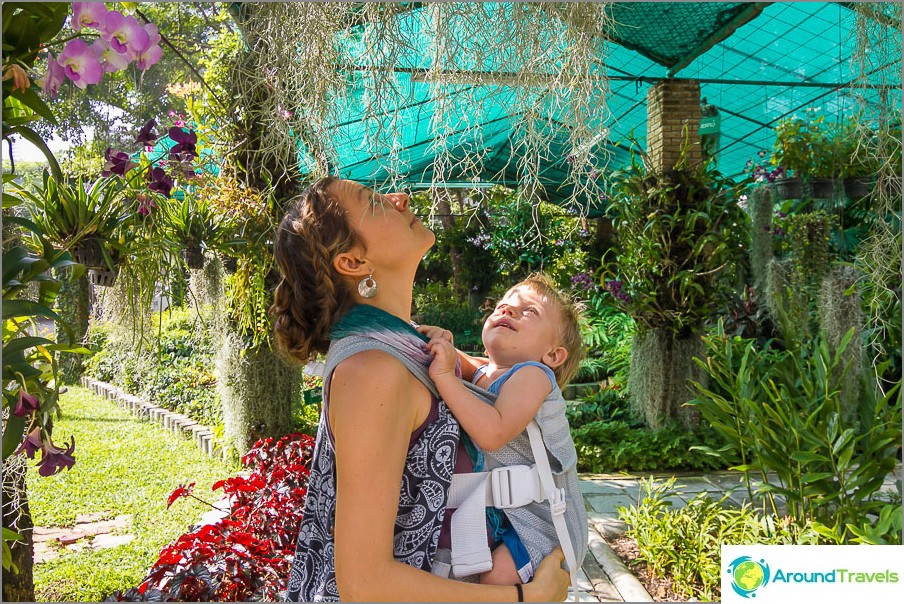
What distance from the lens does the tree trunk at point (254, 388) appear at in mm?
4156

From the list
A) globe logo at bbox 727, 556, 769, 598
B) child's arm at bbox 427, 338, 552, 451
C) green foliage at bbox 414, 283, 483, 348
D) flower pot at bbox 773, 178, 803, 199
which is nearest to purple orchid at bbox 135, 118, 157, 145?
child's arm at bbox 427, 338, 552, 451

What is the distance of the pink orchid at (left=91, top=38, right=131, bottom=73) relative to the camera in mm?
1068

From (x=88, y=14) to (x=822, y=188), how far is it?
6590 mm

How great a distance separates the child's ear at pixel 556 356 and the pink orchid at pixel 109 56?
3.20ft

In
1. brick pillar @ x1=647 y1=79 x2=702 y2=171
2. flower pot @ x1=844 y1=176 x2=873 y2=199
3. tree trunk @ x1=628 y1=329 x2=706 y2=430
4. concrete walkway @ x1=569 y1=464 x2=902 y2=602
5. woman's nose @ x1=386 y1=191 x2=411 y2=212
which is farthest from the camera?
flower pot @ x1=844 y1=176 x2=873 y2=199

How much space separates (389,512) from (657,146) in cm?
512

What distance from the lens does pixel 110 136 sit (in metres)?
10.4

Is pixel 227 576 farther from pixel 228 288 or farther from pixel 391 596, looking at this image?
pixel 228 288

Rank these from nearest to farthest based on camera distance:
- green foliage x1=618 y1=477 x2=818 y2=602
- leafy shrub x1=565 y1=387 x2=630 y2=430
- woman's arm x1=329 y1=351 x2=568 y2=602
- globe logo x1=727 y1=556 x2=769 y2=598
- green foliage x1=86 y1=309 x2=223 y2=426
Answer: woman's arm x1=329 y1=351 x2=568 y2=602 < globe logo x1=727 y1=556 x2=769 y2=598 < green foliage x1=618 y1=477 x2=818 y2=602 < leafy shrub x1=565 y1=387 x2=630 y2=430 < green foliage x1=86 y1=309 x2=223 y2=426

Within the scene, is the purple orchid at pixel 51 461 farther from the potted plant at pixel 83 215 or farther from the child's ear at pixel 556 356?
the child's ear at pixel 556 356

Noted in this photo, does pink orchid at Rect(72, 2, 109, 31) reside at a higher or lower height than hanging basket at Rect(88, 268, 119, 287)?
higher

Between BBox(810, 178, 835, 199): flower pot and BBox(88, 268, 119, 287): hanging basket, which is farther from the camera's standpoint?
BBox(810, 178, 835, 199): flower pot

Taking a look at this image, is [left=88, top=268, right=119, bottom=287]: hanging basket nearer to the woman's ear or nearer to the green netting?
the green netting

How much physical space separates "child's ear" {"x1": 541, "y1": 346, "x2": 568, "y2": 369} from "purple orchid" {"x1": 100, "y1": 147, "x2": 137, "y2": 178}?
1.34 meters
